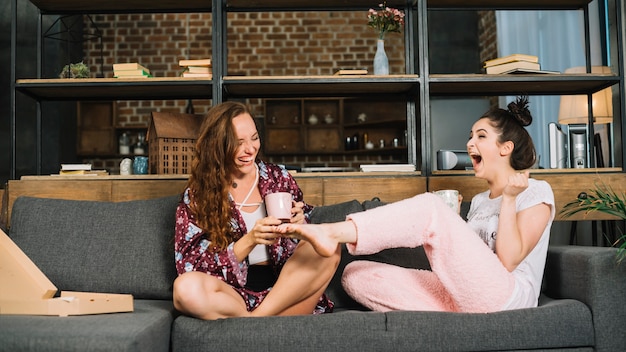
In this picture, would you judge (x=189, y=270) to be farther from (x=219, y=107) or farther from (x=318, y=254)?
(x=219, y=107)

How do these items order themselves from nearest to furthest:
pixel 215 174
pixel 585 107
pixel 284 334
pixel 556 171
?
1. pixel 284 334
2. pixel 215 174
3. pixel 556 171
4. pixel 585 107

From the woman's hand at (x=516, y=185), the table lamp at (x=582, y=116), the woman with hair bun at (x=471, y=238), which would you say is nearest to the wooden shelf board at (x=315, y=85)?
the table lamp at (x=582, y=116)

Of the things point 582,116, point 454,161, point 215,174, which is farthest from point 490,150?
point 582,116

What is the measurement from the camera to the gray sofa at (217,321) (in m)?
1.71

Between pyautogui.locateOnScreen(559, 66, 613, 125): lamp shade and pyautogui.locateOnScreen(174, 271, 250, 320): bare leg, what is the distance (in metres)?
2.63

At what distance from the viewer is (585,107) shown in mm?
3902

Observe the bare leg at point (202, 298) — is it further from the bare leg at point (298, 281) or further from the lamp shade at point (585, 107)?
the lamp shade at point (585, 107)

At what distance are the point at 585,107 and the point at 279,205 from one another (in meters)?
2.73

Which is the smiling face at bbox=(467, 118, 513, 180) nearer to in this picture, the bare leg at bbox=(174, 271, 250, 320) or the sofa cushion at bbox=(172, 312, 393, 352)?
the sofa cushion at bbox=(172, 312, 393, 352)

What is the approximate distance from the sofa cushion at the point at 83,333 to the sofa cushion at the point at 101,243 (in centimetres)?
49

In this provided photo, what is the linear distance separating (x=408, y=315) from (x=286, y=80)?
171 cm

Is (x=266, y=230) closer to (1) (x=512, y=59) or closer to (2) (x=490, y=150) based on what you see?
(2) (x=490, y=150)

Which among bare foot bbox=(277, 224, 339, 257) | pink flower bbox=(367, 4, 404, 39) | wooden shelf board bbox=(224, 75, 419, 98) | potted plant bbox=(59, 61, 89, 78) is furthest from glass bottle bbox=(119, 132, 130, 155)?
bare foot bbox=(277, 224, 339, 257)

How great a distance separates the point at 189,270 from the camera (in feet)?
6.91
